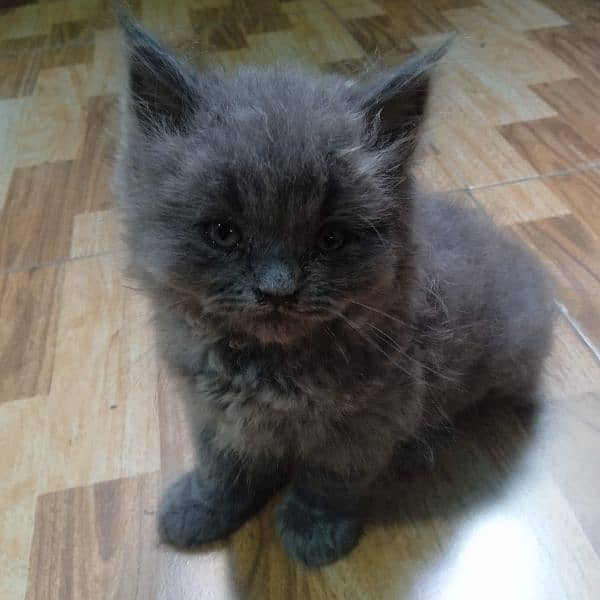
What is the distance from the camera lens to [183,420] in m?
1.05

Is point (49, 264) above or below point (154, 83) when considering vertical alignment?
below

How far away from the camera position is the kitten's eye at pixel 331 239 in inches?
24.9

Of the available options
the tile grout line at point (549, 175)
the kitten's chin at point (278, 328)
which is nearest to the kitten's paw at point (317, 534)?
the kitten's chin at point (278, 328)

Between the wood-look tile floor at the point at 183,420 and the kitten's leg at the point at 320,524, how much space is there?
0.08 ft

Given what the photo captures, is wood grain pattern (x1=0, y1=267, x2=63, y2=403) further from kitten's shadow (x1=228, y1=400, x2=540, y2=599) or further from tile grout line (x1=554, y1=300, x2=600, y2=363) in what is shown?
tile grout line (x1=554, y1=300, x2=600, y2=363)

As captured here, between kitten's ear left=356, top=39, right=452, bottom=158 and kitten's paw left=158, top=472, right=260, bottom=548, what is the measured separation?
1.76 feet

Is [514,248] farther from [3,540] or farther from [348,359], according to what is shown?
[3,540]

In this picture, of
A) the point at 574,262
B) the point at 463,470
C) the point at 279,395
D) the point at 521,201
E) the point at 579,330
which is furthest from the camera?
the point at 521,201

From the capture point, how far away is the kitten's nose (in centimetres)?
59

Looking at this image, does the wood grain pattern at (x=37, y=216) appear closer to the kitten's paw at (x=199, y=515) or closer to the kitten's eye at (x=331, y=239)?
the kitten's paw at (x=199, y=515)

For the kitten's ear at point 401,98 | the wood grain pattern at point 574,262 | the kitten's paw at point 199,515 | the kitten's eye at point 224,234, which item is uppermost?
the kitten's ear at point 401,98

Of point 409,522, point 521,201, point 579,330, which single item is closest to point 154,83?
point 409,522

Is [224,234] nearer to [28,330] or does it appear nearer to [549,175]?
[28,330]

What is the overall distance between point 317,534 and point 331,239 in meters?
0.44
